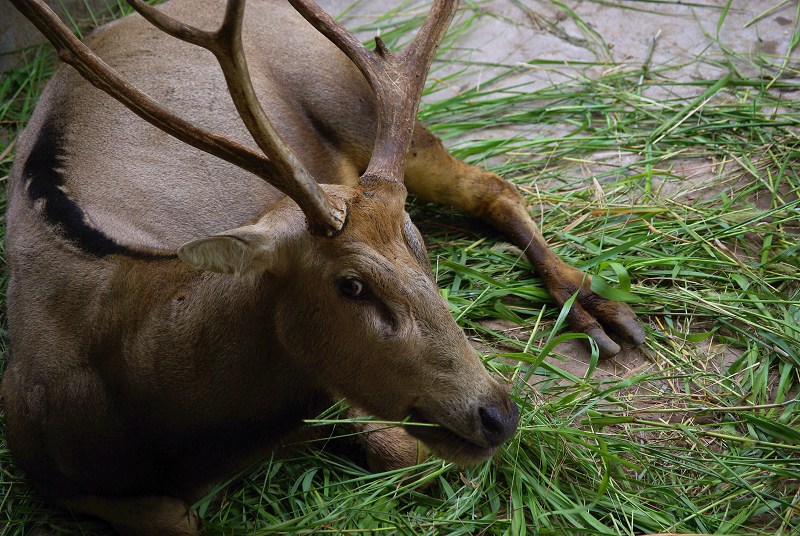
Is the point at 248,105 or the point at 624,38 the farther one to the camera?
the point at 624,38

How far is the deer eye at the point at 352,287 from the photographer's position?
294cm

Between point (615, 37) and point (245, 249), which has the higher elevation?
Result: point (245, 249)

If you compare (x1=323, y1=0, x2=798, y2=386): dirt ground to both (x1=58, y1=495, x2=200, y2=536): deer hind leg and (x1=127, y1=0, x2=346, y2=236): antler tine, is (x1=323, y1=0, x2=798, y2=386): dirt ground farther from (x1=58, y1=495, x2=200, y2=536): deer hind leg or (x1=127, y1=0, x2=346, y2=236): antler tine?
(x1=58, y1=495, x2=200, y2=536): deer hind leg

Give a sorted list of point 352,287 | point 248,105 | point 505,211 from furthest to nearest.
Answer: point 505,211
point 352,287
point 248,105

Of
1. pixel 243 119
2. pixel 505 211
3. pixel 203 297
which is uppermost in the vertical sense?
pixel 243 119

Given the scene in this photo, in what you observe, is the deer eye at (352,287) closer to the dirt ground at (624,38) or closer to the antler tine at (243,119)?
the antler tine at (243,119)

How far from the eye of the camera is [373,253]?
9.62ft

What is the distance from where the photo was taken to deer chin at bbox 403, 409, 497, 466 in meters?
3.04

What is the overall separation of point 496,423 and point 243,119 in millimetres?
1293

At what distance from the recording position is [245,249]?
2863 mm

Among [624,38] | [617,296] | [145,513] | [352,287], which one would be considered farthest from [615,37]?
[145,513]

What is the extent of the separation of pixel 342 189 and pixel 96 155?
1331mm

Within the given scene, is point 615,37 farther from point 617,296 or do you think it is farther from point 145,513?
point 145,513

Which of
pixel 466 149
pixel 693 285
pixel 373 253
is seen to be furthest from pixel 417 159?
pixel 373 253
